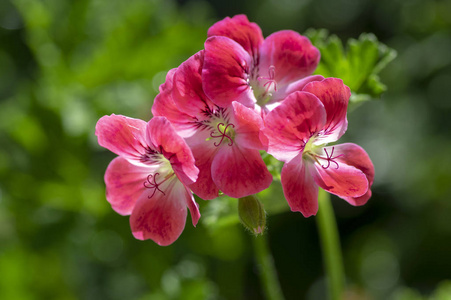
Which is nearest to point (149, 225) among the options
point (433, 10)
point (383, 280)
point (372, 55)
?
point (372, 55)

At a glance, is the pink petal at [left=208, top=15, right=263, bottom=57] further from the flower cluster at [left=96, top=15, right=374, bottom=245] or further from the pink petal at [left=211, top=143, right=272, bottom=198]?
the pink petal at [left=211, top=143, right=272, bottom=198]

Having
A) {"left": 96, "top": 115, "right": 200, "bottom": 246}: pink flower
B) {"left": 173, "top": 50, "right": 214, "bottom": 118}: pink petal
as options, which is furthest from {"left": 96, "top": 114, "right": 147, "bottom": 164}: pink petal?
{"left": 173, "top": 50, "right": 214, "bottom": 118}: pink petal

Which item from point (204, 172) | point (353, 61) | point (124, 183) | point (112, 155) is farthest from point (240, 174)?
point (112, 155)

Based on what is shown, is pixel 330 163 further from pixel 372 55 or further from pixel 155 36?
pixel 155 36

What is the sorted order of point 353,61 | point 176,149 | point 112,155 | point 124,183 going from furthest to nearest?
point 112,155, point 353,61, point 124,183, point 176,149

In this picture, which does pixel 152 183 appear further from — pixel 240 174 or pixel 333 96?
pixel 333 96

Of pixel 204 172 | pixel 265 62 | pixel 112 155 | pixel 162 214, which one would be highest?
pixel 265 62

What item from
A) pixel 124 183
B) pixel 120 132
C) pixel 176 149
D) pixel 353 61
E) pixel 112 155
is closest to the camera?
pixel 176 149
